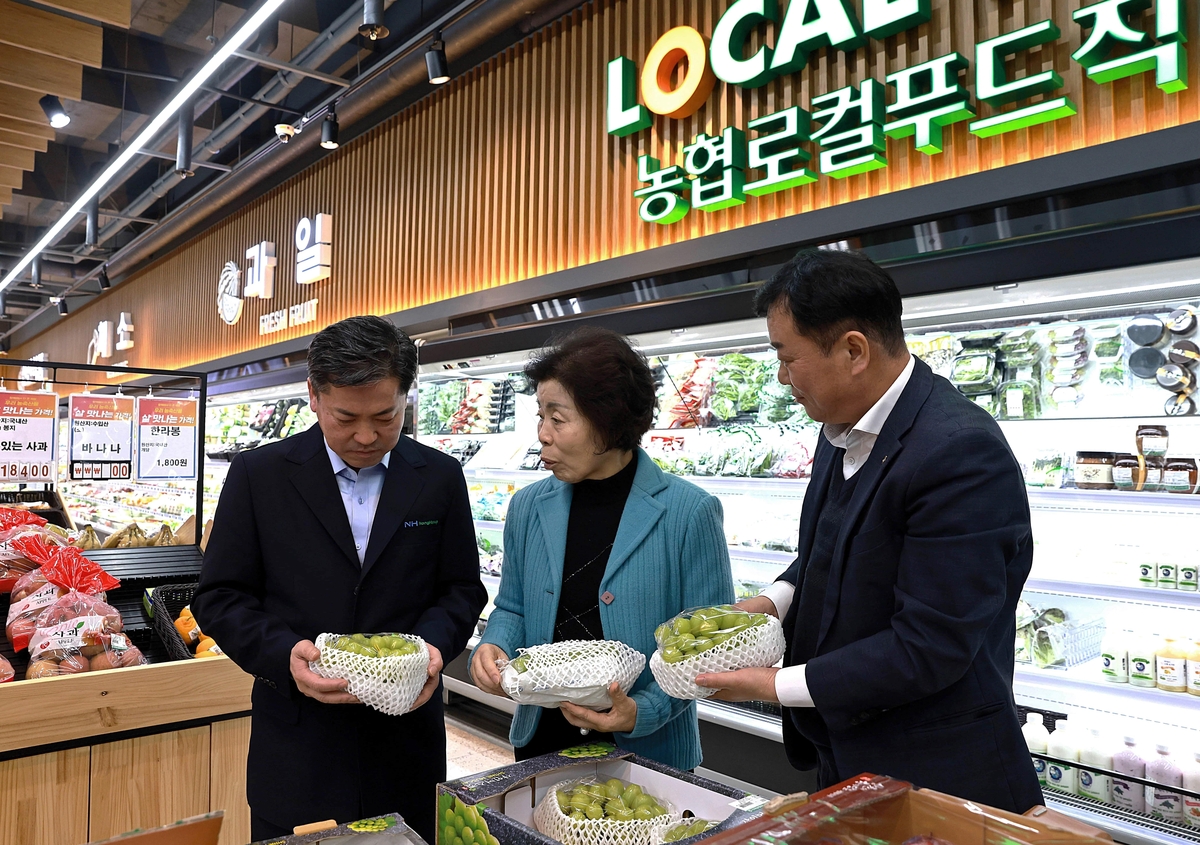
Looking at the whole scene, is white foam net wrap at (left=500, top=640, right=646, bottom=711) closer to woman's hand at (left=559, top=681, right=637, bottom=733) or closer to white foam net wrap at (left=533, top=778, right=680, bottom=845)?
woman's hand at (left=559, top=681, right=637, bottom=733)

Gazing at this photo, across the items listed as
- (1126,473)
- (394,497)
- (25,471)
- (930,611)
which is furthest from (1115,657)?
(25,471)

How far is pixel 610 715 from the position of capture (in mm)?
1705

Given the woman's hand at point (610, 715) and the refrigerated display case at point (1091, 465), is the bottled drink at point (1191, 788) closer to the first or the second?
the refrigerated display case at point (1091, 465)

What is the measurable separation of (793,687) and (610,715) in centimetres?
40

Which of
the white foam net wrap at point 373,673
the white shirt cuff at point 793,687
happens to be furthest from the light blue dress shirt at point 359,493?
the white shirt cuff at point 793,687

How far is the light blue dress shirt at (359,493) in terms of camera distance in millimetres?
2012

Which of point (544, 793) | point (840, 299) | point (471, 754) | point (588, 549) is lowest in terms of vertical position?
point (471, 754)

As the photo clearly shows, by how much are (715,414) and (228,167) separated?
266 inches

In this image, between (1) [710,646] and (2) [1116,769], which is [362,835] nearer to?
(1) [710,646]

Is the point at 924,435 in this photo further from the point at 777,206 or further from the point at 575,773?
the point at 777,206

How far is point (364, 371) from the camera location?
5.91 ft

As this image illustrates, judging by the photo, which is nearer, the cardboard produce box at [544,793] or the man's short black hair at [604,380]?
the cardboard produce box at [544,793]

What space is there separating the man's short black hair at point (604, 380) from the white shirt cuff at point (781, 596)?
49cm

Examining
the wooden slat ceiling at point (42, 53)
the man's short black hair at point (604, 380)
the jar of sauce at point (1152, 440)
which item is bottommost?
the jar of sauce at point (1152, 440)
